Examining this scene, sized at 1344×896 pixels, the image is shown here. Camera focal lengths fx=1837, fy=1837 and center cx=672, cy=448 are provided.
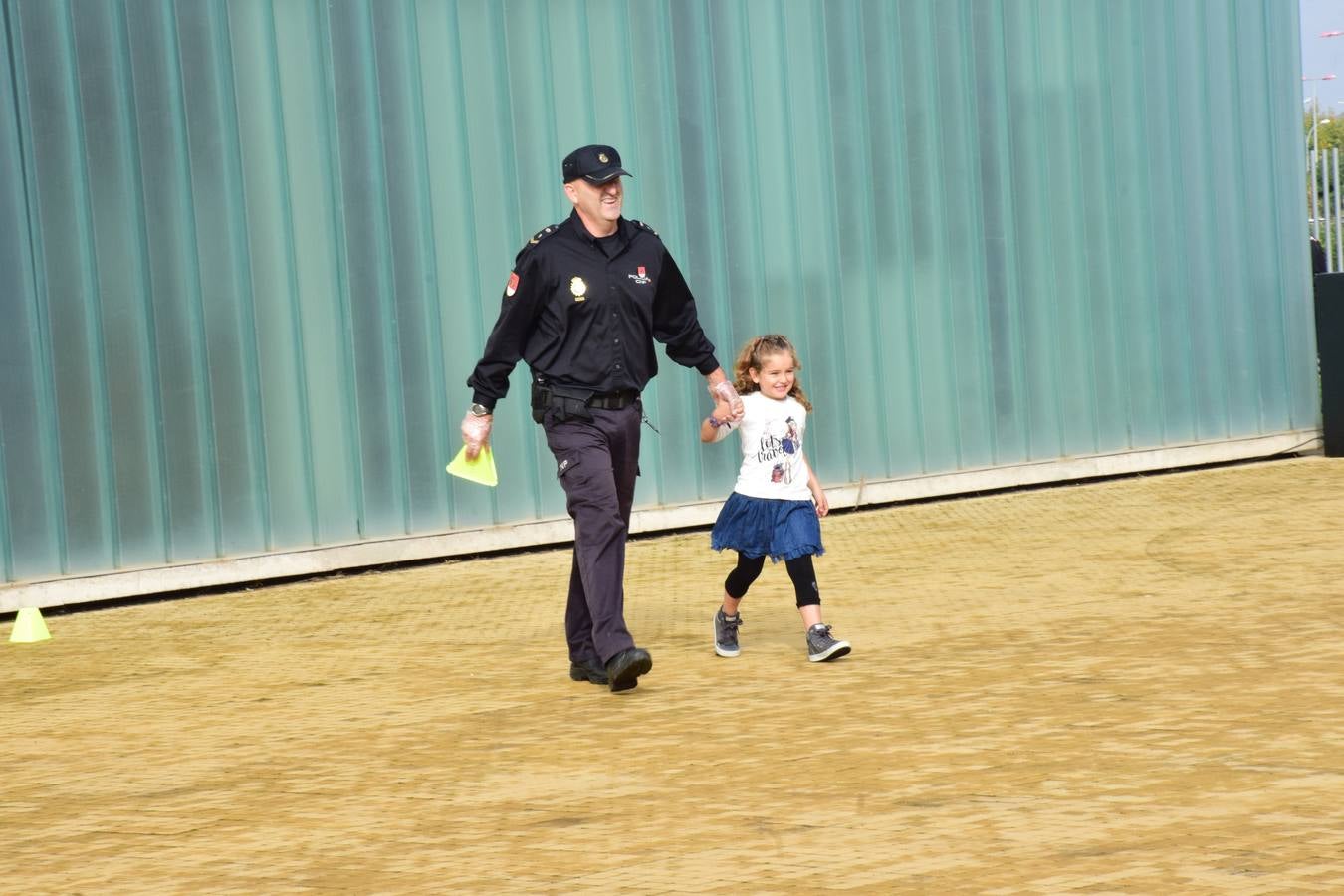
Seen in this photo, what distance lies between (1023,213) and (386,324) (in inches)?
170

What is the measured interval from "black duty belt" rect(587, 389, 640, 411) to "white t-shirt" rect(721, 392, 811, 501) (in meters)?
0.48

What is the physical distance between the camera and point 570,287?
258 inches

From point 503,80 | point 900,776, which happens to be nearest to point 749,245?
point 503,80

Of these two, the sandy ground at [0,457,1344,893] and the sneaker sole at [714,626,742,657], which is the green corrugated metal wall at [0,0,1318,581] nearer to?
the sandy ground at [0,457,1344,893]

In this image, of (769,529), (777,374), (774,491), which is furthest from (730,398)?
(769,529)

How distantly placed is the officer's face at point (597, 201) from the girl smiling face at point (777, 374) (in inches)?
32.4

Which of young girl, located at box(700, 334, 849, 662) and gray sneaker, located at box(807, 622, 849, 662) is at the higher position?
young girl, located at box(700, 334, 849, 662)

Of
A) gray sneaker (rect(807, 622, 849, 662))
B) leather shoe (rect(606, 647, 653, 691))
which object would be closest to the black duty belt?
leather shoe (rect(606, 647, 653, 691))

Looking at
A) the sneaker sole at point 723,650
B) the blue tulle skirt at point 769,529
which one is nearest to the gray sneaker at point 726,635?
the sneaker sole at point 723,650

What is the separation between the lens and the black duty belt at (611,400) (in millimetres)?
6625

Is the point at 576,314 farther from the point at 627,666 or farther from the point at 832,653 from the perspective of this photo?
the point at 832,653

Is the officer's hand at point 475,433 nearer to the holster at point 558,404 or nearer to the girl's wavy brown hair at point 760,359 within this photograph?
the holster at point 558,404

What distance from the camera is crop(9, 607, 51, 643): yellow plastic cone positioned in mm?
8844

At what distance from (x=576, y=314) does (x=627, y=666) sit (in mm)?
1268
